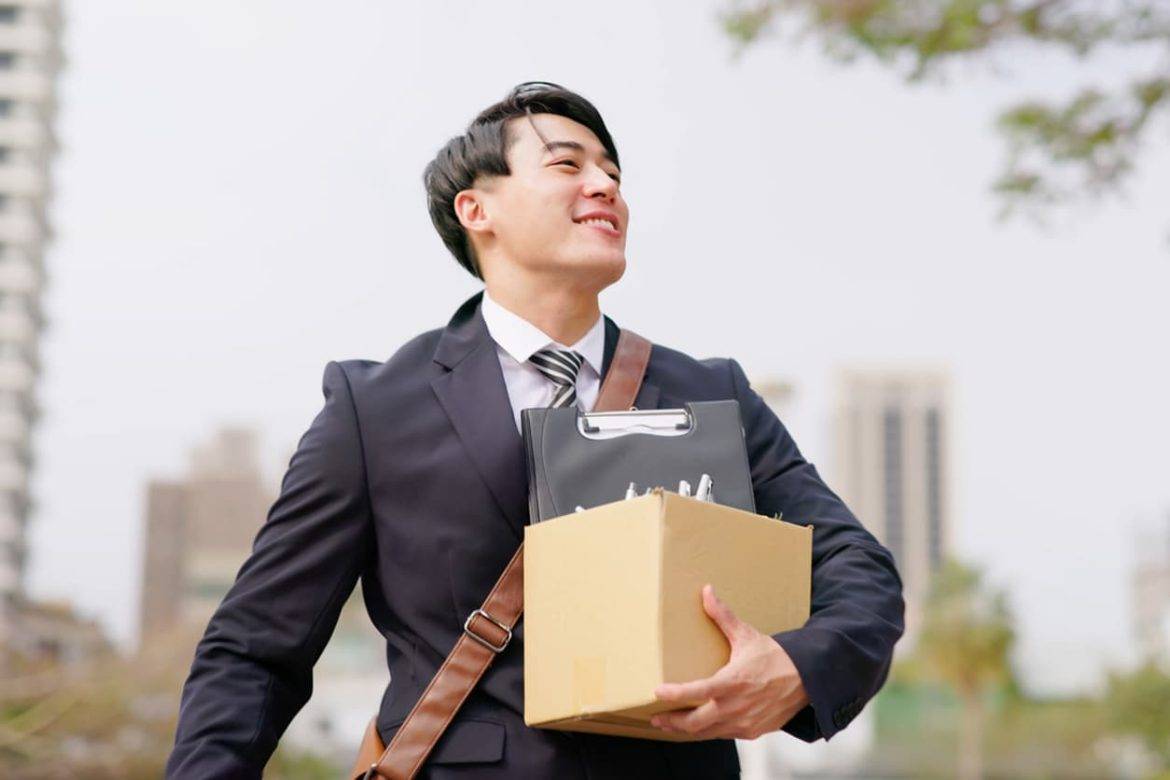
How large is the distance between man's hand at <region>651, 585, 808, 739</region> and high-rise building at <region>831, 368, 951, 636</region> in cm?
17193

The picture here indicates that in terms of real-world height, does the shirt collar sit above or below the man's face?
below

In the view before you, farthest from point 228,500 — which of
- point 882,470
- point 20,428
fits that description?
point 882,470

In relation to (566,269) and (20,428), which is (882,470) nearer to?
(20,428)

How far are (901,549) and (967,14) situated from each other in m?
177

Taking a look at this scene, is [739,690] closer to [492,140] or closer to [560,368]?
[560,368]

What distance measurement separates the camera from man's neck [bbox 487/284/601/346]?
9.83 ft

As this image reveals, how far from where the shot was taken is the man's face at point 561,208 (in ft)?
9.57

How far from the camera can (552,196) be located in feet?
9.66

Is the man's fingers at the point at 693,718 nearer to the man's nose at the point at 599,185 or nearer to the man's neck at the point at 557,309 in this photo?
the man's neck at the point at 557,309

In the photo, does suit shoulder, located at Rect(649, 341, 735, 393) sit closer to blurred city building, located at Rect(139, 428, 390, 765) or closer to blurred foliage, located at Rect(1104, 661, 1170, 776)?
blurred foliage, located at Rect(1104, 661, 1170, 776)

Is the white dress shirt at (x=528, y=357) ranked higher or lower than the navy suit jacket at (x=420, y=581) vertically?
higher

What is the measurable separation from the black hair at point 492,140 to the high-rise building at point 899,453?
6743 inches

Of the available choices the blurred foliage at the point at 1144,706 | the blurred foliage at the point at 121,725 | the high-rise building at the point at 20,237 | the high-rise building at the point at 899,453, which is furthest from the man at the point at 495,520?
the high-rise building at the point at 899,453

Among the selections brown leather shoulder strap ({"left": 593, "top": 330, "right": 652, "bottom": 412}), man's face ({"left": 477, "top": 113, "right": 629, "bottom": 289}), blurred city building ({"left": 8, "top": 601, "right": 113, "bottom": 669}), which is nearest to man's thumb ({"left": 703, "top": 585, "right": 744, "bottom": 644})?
brown leather shoulder strap ({"left": 593, "top": 330, "right": 652, "bottom": 412})
